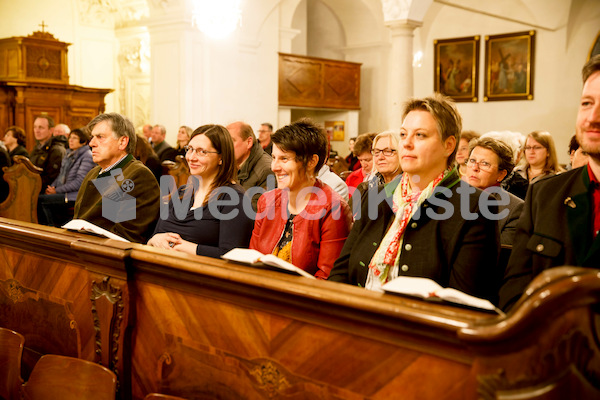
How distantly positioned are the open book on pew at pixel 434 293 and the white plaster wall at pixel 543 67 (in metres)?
14.4

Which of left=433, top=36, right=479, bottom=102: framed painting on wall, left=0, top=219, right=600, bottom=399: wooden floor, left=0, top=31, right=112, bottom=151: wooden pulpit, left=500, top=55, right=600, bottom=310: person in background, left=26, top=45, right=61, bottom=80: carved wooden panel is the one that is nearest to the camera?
left=0, top=219, right=600, bottom=399: wooden floor

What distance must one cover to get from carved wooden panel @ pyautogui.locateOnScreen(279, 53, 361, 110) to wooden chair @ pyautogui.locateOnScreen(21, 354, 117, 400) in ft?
35.8

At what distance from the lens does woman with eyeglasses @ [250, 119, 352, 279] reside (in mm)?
2920

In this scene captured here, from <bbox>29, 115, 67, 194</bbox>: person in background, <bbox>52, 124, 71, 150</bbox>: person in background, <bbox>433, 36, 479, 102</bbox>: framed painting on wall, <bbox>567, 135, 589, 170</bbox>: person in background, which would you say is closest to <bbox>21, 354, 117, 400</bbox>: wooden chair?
<bbox>567, 135, 589, 170</bbox>: person in background

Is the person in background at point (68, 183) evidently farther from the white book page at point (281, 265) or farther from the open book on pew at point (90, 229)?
the white book page at point (281, 265)

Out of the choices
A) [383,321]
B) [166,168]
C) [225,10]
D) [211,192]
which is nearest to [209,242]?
[211,192]

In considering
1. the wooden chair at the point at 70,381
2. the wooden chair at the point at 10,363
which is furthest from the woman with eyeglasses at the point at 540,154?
the wooden chair at the point at 10,363

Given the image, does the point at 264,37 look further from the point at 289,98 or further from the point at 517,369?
the point at 517,369

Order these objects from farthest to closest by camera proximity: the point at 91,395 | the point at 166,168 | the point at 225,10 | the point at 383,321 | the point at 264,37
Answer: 1. the point at 264,37
2. the point at 225,10
3. the point at 166,168
4. the point at 91,395
5. the point at 383,321

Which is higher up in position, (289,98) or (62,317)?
(289,98)

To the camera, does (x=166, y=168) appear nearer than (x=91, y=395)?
No

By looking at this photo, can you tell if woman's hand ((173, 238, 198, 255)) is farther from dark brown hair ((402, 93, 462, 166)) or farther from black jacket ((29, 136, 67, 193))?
black jacket ((29, 136, 67, 193))

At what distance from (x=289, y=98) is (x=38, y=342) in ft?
34.3

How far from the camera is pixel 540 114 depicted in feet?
49.4
